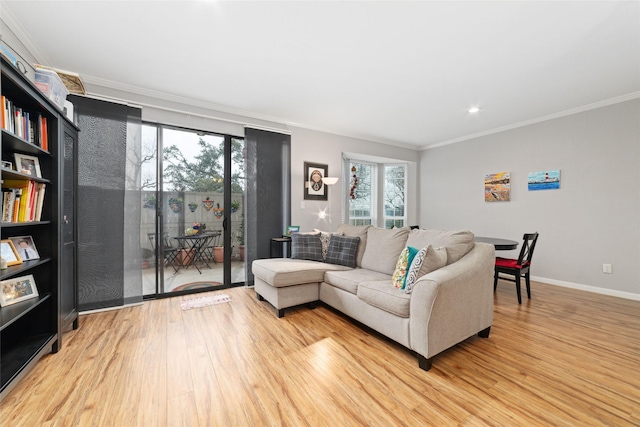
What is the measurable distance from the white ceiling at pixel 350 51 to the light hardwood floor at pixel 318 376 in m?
2.59

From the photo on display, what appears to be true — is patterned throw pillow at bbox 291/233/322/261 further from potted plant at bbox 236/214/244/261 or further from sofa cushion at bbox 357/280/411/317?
sofa cushion at bbox 357/280/411/317

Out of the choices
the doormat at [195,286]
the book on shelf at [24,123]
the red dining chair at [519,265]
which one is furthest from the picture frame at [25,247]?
the red dining chair at [519,265]

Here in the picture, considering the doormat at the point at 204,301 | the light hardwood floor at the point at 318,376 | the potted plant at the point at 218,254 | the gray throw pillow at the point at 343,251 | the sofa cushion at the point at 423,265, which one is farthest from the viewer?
the potted plant at the point at 218,254

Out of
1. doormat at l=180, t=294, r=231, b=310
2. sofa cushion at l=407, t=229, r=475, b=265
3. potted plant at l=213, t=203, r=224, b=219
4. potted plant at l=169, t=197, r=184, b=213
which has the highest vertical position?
potted plant at l=169, t=197, r=184, b=213

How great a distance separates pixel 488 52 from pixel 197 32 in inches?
101

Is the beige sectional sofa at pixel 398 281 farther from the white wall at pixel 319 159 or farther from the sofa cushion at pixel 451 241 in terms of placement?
the white wall at pixel 319 159

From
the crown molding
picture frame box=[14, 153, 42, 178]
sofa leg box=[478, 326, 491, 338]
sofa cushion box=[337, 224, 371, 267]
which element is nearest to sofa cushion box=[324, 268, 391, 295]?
sofa cushion box=[337, 224, 371, 267]

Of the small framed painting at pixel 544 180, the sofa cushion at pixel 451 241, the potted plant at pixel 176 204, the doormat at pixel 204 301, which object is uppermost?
the small framed painting at pixel 544 180

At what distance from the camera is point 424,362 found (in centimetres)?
185

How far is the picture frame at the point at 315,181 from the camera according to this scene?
4379 mm

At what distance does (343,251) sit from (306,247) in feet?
1.60

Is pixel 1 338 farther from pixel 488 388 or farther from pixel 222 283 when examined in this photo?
pixel 488 388

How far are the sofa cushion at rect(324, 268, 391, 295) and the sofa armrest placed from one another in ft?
2.31

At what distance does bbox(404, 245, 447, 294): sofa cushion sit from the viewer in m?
2.08
